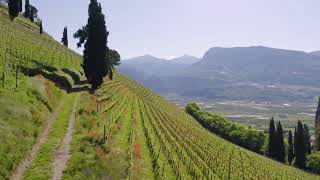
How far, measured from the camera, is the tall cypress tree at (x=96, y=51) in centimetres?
8225

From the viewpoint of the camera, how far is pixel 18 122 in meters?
38.8

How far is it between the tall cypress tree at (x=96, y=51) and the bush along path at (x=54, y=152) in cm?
2860

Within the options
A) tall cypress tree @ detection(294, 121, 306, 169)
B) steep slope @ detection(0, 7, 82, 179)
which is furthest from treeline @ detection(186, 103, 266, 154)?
steep slope @ detection(0, 7, 82, 179)

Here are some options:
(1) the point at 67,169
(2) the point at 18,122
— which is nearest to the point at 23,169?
(1) the point at 67,169

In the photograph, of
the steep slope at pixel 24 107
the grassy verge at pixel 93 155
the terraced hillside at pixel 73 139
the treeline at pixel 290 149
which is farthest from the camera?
the treeline at pixel 290 149

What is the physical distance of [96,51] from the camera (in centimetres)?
8238

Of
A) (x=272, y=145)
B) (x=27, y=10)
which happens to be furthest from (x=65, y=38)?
(x=272, y=145)

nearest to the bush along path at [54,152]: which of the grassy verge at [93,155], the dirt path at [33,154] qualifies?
the dirt path at [33,154]

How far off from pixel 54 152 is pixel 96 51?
46784mm

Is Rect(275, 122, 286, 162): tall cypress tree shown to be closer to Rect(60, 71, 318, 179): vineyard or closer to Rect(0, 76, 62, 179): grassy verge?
Rect(60, 71, 318, 179): vineyard

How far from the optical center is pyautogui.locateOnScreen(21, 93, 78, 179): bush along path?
105ft

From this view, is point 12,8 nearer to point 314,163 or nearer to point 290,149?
point 290,149

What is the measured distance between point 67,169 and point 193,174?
60.7ft

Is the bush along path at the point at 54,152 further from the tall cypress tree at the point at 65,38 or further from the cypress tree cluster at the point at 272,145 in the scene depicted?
the tall cypress tree at the point at 65,38
